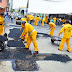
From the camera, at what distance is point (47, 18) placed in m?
23.0

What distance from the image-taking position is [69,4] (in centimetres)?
98

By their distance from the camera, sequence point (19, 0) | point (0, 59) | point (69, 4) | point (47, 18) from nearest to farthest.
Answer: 1. point (69, 4)
2. point (19, 0)
3. point (0, 59)
4. point (47, 18)

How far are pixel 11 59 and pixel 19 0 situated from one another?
8.78 ft

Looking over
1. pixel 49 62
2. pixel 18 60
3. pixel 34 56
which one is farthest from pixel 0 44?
pixel 49 62

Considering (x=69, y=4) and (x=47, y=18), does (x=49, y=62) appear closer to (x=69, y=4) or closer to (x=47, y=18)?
(x=69, y=4)

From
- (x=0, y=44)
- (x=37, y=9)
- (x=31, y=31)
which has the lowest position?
(x=0, y=44)

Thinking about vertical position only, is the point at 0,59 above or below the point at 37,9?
below

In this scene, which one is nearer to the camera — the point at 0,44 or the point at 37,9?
the point at 37,9

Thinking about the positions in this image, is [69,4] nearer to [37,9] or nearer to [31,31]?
[37,9]

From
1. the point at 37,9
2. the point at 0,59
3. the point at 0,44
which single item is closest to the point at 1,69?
the point at 0,59

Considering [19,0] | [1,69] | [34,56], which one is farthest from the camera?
[34,56]

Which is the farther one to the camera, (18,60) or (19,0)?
(18,60)

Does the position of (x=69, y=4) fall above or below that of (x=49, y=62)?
above

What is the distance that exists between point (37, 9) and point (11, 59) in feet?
13.4
